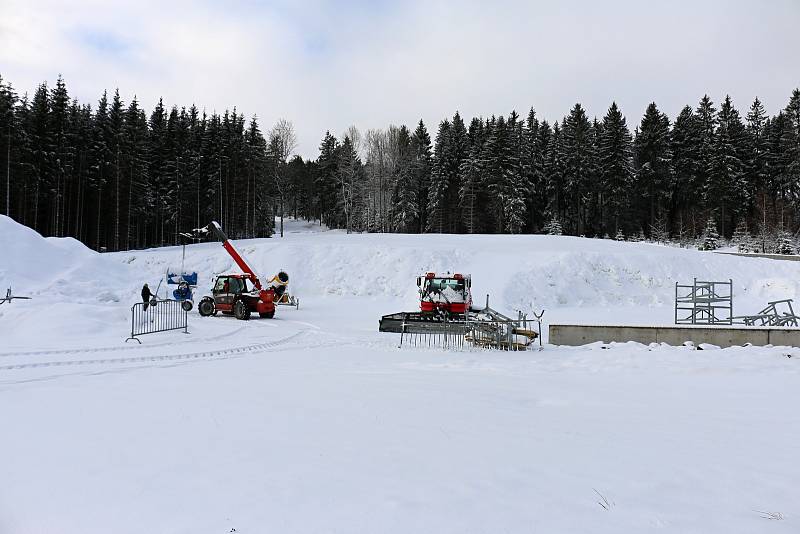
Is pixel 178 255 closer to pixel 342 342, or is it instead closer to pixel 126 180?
pixel 126 180

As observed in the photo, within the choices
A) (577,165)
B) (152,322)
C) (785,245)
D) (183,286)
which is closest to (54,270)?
(183,286)

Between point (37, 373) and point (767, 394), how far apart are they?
529 inches

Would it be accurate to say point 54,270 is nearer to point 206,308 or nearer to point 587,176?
point 206,308

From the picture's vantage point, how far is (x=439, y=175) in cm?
6003

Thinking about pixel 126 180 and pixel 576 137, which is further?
pixel 576 137

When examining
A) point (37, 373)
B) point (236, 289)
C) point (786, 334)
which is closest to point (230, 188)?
point (236, 289)

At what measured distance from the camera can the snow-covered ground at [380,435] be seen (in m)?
3.87

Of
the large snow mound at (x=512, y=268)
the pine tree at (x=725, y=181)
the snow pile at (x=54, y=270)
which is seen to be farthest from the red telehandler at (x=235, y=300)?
the pine tree at (x=725, y=181)

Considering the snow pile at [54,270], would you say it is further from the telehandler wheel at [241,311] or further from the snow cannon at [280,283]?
the snow cannon at [280,283]

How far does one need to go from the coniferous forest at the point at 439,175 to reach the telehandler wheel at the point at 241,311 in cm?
3013

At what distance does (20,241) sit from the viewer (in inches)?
982

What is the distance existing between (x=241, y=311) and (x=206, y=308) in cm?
216

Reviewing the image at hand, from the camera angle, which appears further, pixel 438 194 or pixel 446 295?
pixel 438 194

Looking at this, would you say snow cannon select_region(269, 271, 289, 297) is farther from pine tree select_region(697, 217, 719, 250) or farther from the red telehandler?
pine tree select_region(697, 217, 719, 250)
